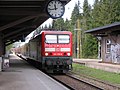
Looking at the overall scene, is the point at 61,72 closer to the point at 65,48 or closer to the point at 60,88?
the point at 65,48

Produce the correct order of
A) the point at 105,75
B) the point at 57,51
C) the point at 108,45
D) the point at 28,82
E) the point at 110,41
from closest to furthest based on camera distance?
the point at 28,82, the point at 105,75, the point at 57,51, the point at 110,41, the point at 108,45

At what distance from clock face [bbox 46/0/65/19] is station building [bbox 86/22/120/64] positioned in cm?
1029

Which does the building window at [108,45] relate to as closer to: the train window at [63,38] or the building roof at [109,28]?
the building roof at [109,28]

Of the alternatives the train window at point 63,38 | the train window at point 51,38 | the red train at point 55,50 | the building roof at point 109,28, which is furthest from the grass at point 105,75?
the building roof at point 109,28

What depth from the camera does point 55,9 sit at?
21.3m

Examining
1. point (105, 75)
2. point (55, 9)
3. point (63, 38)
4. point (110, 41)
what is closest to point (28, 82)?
point (55, 9)

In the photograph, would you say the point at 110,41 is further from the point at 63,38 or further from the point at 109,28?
the point at 63,38

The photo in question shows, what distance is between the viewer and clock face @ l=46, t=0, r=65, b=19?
835 inches

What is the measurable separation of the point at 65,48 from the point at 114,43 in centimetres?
1106

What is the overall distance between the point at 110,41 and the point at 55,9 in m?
15.5

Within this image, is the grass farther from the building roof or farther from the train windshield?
the building roof

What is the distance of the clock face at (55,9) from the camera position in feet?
69.6

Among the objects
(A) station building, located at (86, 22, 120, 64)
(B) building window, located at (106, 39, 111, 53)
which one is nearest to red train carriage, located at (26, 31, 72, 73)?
(A) station building, located at (86, 22, 120, 64)

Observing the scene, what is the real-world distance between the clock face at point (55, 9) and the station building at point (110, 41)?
33.8 ft
